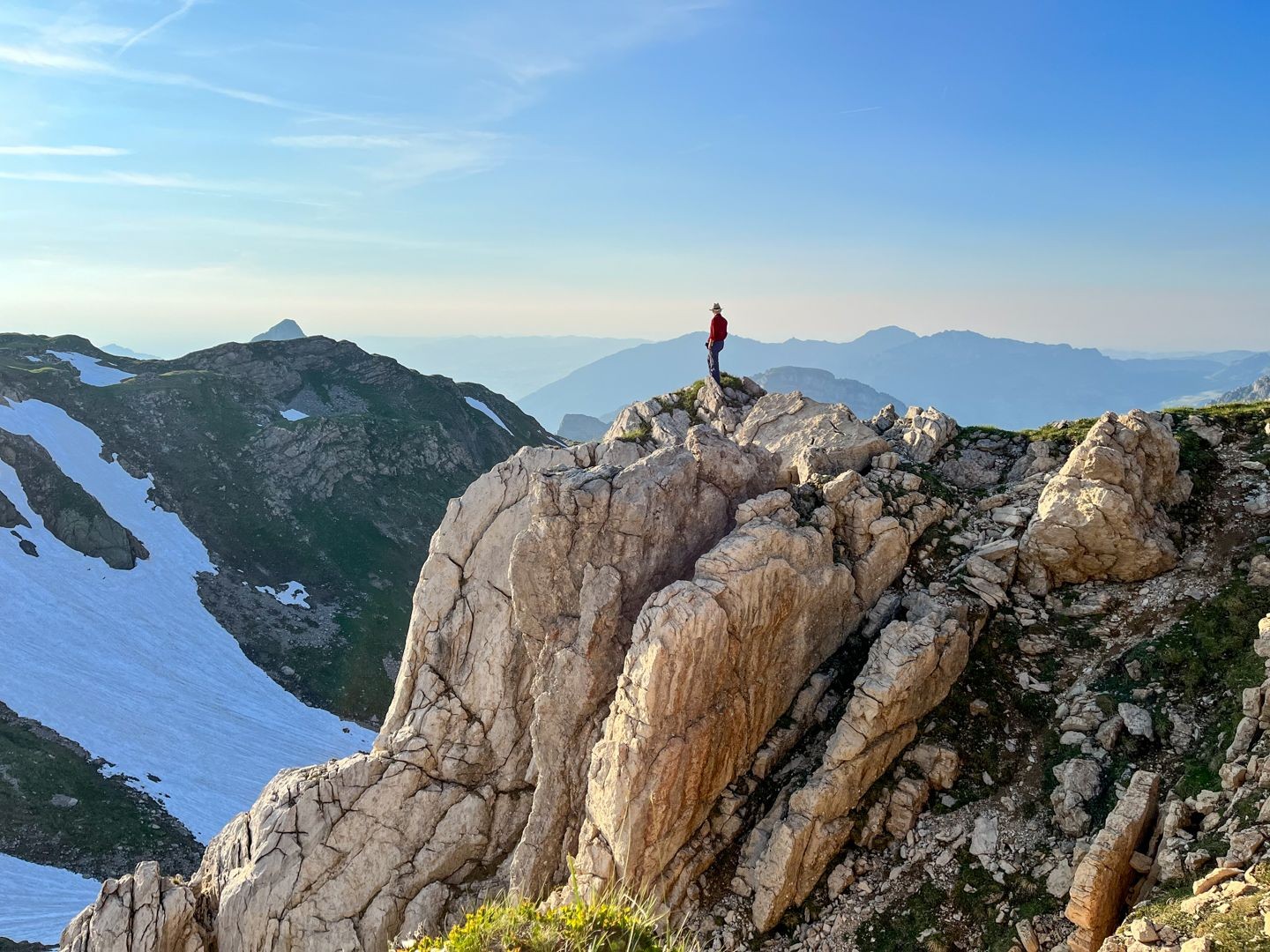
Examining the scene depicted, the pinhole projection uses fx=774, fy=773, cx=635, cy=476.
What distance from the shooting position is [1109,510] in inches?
1048

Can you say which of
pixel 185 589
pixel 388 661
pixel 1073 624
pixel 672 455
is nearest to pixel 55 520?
pixel 185 589

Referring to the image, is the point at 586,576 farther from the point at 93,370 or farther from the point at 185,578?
the point at 93,370

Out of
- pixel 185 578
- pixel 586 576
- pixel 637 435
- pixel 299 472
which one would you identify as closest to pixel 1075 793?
pixel 586 576

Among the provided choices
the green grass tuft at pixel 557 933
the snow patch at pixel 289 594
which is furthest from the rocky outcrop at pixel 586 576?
the snow patch at pixel 289 594

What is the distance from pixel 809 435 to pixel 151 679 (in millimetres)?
68096

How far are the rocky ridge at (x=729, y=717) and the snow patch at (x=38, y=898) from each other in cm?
2318

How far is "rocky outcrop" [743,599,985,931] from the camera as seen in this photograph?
2330 cm

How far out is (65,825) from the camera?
5375 cm

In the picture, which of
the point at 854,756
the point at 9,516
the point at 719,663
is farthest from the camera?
the point at 9,516

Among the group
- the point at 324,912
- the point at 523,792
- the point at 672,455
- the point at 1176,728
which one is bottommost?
the point at 324,912

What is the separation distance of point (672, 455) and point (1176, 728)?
18.3 m

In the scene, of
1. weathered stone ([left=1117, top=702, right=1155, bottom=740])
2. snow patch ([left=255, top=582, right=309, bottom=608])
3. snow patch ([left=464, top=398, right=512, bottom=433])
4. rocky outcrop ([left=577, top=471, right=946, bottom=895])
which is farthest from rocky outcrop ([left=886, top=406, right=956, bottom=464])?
snow patch ([left=464, top=398, right=512, bottom=433])

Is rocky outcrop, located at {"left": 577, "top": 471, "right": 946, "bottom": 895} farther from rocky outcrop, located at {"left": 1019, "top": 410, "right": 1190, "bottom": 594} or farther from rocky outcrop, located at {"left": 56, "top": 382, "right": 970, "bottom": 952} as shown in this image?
rocky outcrop, located at {"left": 1019, "top": 410, "right": 1190, "bottom": 594}

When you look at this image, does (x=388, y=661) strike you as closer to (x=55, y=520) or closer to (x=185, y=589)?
(x=185, y=589)
